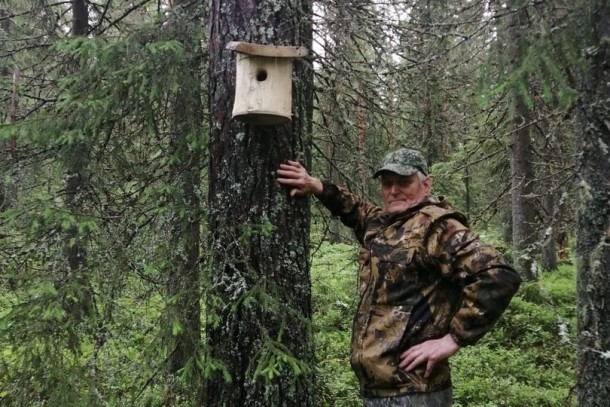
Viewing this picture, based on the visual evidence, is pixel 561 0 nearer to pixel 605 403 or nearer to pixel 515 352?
pixel 605 403

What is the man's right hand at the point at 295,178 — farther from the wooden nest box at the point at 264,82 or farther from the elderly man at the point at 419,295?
the elderly man at the point at 419,295

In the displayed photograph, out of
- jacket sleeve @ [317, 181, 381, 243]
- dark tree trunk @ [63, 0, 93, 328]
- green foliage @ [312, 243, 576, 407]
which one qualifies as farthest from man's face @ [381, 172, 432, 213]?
dark tree trunk @ [63, 0, 93, 328]

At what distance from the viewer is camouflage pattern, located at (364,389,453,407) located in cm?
314

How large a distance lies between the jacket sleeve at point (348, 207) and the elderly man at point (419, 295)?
0.51m

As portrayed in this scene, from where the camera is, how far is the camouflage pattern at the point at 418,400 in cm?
314

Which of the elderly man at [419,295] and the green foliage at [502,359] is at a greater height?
the elderly man at [419,295]

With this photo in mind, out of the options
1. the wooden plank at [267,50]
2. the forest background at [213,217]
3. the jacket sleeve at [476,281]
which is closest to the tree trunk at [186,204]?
the forest background at [213,217]

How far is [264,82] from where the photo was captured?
133 inches

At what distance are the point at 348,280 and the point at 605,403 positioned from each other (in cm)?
842

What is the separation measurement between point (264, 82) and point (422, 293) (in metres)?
1.61

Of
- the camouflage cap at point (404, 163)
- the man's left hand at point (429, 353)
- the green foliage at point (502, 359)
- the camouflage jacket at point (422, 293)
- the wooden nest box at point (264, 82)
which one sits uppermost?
→ the wooden nest box at point (264, 82)

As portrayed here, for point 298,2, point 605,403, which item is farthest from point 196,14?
point 605,403

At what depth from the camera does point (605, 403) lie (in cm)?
421

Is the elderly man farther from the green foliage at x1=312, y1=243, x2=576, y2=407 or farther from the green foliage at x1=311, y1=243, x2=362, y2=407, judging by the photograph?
the green foliage at x1=312, y1=243, x2=576, y2=407
